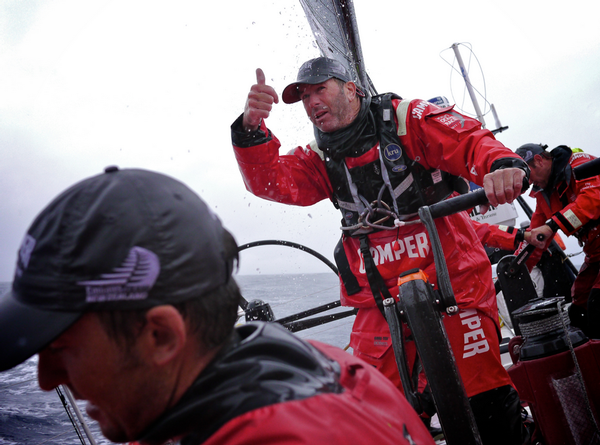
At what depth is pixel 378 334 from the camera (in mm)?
2217

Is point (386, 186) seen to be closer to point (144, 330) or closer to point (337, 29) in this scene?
point (144, 330)

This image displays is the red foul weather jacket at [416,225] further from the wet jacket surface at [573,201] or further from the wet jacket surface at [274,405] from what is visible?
the wet jacket surface at [573,201]

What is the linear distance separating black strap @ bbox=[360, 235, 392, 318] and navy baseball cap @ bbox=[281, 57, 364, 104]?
0.82m

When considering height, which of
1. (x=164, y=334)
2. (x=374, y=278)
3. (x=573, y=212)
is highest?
(x=164, y=334)

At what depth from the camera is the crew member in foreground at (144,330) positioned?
601 millimetres

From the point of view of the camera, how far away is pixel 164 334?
0.66m

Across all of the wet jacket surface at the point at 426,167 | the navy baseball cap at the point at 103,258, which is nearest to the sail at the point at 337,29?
the wet jacket surface at the point at 426,167

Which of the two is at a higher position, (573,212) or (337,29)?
(337,29)

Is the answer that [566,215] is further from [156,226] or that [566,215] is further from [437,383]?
[156,226]

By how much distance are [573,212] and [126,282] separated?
3.97 metres

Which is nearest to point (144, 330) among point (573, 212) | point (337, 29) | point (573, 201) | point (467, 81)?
point (573, 212)

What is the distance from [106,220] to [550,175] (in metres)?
4.53

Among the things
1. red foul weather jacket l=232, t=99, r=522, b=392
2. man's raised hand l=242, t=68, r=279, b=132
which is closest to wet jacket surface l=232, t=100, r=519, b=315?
red foul weather jacket l=232, t=99, r=522, b=392

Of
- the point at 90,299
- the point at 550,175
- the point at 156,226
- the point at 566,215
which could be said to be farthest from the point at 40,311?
the point at 550,175
